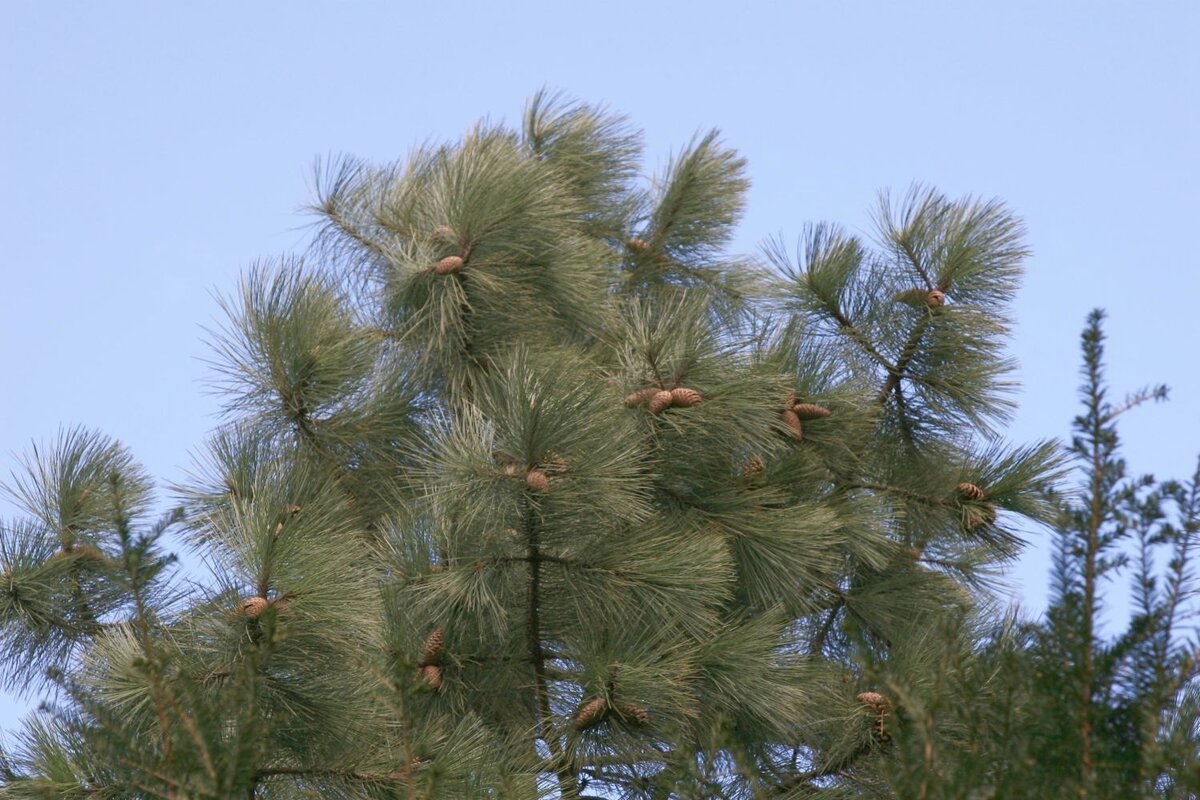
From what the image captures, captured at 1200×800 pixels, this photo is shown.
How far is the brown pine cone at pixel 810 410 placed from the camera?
4906 mm

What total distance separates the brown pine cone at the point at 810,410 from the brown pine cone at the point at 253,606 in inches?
85.3

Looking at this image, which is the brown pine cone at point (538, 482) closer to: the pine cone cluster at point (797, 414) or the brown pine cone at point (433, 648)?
the brown pine cone at point (433, 648)

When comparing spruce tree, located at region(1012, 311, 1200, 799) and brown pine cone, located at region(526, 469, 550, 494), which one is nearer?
spruce tree, located at region(1012, 311, 1200, 799)

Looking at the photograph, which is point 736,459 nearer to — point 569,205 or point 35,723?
point 569,205

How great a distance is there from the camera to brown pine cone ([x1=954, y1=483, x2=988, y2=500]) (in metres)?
4.92

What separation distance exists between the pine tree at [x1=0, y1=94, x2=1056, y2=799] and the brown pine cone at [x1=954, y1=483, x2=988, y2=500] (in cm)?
2

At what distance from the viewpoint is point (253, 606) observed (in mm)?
3207

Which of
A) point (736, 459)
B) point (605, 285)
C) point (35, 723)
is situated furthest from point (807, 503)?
point (35, 723)

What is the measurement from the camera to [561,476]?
350 cm

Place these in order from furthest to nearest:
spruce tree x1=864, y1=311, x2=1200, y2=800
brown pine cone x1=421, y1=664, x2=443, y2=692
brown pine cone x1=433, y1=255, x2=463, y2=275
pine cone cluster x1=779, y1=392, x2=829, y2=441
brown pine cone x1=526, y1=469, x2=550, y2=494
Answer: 1. pine cone cluster x1=779, y1=392, x2=829, y2=441
2. brown pine cone x1=433, y1=255, x2=463, y2=275
3. brown pine cone x1=421, y1=664, x2=443, y2=692
4. brown pine cone x1=526, y1=469, x2=550, y2=494
5. spruce tree x1=864, y1=311, x2=1200, y2=800

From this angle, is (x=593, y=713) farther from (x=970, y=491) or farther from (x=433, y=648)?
(x=970, y=491)

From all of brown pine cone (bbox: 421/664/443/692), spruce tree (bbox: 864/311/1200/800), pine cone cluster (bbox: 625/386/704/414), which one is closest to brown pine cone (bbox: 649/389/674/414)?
pine cone cluster (bbox: 625/386/704/414)

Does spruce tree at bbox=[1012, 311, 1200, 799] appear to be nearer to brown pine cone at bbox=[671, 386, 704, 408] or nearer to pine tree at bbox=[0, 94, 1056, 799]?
pine tree at bbox=[0, 94, 1056, 799]

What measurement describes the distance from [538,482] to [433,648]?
3.38 feet
